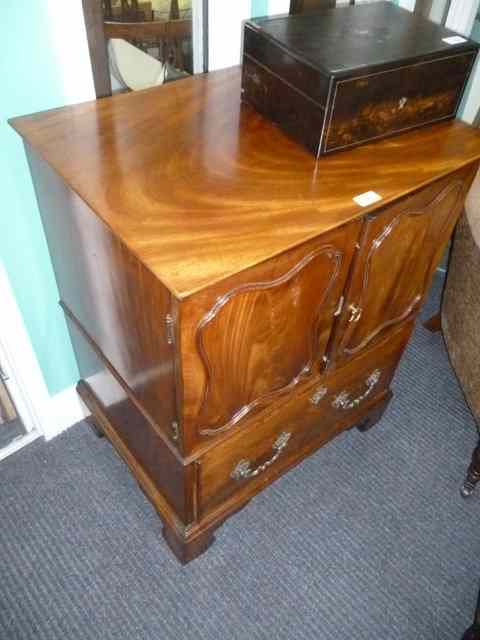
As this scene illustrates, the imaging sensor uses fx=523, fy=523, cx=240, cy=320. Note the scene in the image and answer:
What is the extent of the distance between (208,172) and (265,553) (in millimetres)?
1079

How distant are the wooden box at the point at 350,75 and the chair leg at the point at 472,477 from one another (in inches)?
38.6

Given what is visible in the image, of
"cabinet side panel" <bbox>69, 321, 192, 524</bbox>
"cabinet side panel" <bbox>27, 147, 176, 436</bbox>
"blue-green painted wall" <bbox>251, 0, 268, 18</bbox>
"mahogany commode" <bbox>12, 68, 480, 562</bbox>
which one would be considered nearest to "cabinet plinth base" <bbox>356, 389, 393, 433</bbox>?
"mahogany commode" <bbox>12, 68, 480, 562</bbox>

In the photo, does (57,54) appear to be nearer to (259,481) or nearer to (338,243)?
(338,243)

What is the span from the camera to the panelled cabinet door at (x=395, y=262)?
99 centimetres

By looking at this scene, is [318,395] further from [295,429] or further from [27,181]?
[27,181]

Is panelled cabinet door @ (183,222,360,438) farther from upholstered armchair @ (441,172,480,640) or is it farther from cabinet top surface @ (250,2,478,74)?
upholstered armchair @ (441,172,480,640)

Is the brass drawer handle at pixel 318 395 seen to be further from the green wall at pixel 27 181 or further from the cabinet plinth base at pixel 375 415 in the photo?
the green wall at pixel 27 181

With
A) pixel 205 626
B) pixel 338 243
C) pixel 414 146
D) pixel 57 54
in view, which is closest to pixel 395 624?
pixel 205 626

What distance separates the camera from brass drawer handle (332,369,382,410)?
1.40 meters

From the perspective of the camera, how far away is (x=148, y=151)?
0.95m

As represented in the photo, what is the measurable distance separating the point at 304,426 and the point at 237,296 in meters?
0.65

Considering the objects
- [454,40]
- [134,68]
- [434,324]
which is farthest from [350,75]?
[434,324]

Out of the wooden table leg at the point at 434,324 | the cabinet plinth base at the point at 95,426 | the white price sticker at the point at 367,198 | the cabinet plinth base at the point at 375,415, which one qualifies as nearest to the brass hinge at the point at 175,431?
the white price sticker at the point at 367,198

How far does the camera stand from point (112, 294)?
3.21 ft
